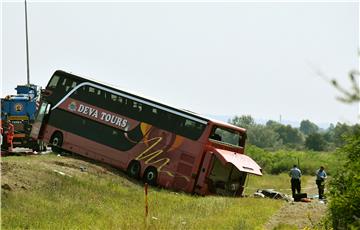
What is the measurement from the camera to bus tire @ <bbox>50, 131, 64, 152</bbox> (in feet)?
97.5

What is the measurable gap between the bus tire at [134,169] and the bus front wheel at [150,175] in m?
0.36

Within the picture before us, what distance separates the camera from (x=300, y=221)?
19125 mm

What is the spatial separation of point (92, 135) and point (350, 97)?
79.3 feet

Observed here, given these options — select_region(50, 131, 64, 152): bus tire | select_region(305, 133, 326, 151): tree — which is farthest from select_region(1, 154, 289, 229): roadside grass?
select_region(305, 133, 326, 151): tree

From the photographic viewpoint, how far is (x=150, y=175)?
28.5 m

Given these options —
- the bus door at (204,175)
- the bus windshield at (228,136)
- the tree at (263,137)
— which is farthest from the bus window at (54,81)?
the tree at (263,137)

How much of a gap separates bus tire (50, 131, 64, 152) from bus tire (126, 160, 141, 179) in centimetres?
352

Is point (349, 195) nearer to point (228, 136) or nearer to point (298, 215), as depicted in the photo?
point (298, 215)

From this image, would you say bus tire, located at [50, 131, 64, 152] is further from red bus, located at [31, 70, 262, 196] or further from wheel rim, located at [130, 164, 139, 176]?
wheel rim, located at [130, 164, 139, 176]

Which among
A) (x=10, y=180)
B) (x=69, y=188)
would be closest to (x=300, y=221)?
(x=69, y=188)

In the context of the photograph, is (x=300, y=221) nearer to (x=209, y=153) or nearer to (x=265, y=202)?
(x=265, y=202)

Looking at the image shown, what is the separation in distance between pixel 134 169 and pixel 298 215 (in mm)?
9854

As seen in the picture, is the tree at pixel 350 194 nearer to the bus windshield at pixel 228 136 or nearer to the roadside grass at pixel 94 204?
the roadside grass at pixel 94 204

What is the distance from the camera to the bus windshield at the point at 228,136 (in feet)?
91.6
